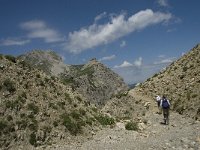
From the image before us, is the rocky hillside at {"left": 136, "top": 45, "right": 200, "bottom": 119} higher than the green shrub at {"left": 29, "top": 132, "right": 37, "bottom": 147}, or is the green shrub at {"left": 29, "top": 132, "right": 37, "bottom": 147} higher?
the rocky hillside at {"left": 136, "top": 45, "right": 200, "bottom": 119}

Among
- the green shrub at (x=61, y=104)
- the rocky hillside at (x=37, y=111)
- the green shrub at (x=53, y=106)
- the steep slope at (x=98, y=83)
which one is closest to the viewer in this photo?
the rocky hillside at (x=37, y=111)

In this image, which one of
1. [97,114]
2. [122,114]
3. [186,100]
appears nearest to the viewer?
[97,114]

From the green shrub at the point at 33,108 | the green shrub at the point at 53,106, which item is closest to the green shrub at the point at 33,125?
the green shrub at the point at 33,108

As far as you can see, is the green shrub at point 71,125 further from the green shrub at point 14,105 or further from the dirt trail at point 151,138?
the green shrub at point 14,105

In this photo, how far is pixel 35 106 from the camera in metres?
36.7

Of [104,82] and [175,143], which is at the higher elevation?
[104,82]

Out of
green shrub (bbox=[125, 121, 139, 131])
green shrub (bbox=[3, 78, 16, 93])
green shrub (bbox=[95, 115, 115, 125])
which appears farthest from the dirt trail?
green shrub (bbox=[3, 78, 16, 93])

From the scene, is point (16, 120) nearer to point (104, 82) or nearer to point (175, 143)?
point (175, 143)

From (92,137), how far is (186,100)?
20665 millimetres

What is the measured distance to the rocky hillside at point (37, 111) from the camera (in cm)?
3334

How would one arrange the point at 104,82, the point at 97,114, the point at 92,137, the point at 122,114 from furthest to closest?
the point at 104,82 → the point at 122,114 → the point at 97,114 → the point at 92,137

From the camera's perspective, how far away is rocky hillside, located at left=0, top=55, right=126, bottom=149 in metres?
33.3

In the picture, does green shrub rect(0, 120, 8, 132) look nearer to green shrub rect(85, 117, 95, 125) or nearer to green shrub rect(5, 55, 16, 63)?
green shrub rect(85, 117, 95, 125)

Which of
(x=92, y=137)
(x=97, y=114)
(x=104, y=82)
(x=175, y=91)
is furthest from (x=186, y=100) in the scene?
(x=104, y=82)
